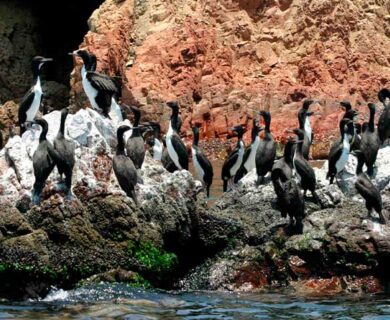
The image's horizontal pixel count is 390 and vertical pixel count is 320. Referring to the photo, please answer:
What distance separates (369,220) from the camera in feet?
57.3

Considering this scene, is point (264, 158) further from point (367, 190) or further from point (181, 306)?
point (181, 306)

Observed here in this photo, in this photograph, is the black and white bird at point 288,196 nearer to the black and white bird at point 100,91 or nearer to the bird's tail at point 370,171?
the bird's tail at point 370,171

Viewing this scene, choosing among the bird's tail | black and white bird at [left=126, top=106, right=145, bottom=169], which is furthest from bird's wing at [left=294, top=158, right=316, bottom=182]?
black and white bird at [left=126, top=106, right=145, bottom=169]

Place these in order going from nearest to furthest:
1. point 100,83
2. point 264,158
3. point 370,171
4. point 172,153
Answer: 1. point 370,171
2. point 264,158
3. point 100,83
4. point 172,153

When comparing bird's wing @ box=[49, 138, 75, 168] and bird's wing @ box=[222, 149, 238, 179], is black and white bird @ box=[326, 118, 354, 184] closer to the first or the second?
bird's wing @ box=[222, 149, 238, 179]

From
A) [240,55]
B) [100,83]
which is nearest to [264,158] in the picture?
[100,83]

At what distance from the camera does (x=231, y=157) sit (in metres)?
23.8

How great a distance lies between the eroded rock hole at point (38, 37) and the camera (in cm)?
4228

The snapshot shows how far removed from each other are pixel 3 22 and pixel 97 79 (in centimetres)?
2338

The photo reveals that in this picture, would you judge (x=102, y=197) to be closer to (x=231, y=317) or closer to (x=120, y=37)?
(x=231, y=317)

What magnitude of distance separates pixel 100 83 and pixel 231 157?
4426mm

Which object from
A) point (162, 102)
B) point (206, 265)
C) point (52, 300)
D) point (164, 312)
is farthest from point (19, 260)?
point (162, 102)

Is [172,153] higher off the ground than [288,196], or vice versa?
[172,153]

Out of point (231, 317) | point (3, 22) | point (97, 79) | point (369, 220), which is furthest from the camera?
point (3, 22)
